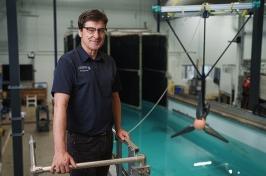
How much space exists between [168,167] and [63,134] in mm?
3594

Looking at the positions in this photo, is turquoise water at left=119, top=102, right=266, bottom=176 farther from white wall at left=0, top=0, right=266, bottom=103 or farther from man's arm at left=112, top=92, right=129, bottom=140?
white wall at left=0, top=0, right=266, bottom=103

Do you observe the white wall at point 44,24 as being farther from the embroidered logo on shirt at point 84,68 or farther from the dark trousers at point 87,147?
the embroidered logo on shirt at point 84,68

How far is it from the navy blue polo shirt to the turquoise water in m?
3.07

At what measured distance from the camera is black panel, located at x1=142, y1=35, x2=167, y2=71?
28.7ft

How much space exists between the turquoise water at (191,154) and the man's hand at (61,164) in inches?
129

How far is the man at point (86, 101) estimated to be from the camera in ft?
6.14

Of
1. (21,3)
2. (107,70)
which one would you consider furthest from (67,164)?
(21,3)

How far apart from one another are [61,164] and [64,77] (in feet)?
1.63

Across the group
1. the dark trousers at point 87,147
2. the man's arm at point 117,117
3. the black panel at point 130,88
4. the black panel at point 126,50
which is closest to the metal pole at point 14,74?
Answer: the dark trousers at point 87,147

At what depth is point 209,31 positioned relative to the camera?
437 inches

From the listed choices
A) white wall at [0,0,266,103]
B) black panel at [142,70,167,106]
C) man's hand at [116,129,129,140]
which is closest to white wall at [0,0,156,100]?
white wall at [0,0,266,103]

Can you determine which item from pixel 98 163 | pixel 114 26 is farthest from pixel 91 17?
pixel 114 26

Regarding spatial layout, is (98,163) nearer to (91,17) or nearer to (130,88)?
(91,17)

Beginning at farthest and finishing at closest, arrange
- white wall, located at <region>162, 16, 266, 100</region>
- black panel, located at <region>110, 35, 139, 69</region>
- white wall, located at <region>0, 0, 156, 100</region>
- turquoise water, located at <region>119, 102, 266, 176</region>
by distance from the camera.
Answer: white wall, located at <region>162, 16, 266, 100</region> → white wall, located at <region>0, 0, 156, 100</region> → black panel, located at <region>110, 35, 139, 69</region> → turquoise water, located at <region>119, 102, 266, 176</region>
